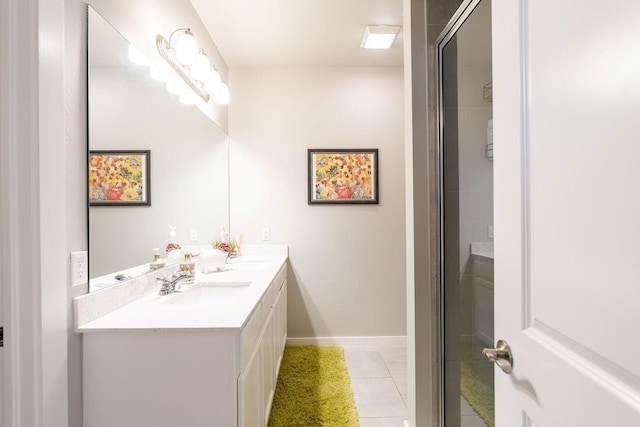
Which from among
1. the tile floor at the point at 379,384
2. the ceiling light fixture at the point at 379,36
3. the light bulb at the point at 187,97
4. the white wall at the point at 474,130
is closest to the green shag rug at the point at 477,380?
the white wall at the point at 474,130

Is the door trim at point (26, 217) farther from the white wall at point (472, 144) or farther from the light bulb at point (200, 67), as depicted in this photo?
the white wall at point (472, 144)

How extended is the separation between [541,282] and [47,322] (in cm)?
131

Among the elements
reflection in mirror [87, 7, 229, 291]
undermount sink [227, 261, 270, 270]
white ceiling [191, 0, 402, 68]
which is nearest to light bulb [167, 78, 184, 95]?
reflection in mirror [87, 7, 229, 291]

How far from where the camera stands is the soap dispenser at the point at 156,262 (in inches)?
66.7

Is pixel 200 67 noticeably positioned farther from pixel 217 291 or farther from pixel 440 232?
pixel 440 232

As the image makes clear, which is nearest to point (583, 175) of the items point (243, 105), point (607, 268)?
Result: point (607, 268)

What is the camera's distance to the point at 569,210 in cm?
57

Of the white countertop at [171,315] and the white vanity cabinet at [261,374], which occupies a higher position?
the white countertop at [171,315]

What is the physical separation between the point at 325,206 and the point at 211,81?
143 cm

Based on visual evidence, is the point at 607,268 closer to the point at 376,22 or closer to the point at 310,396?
the point at 310,396

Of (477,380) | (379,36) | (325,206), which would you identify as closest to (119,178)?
(477,380)

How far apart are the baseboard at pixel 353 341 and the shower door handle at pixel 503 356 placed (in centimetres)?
238

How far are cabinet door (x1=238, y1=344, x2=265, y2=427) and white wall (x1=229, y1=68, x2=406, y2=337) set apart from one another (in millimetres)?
1521

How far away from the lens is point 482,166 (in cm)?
121
